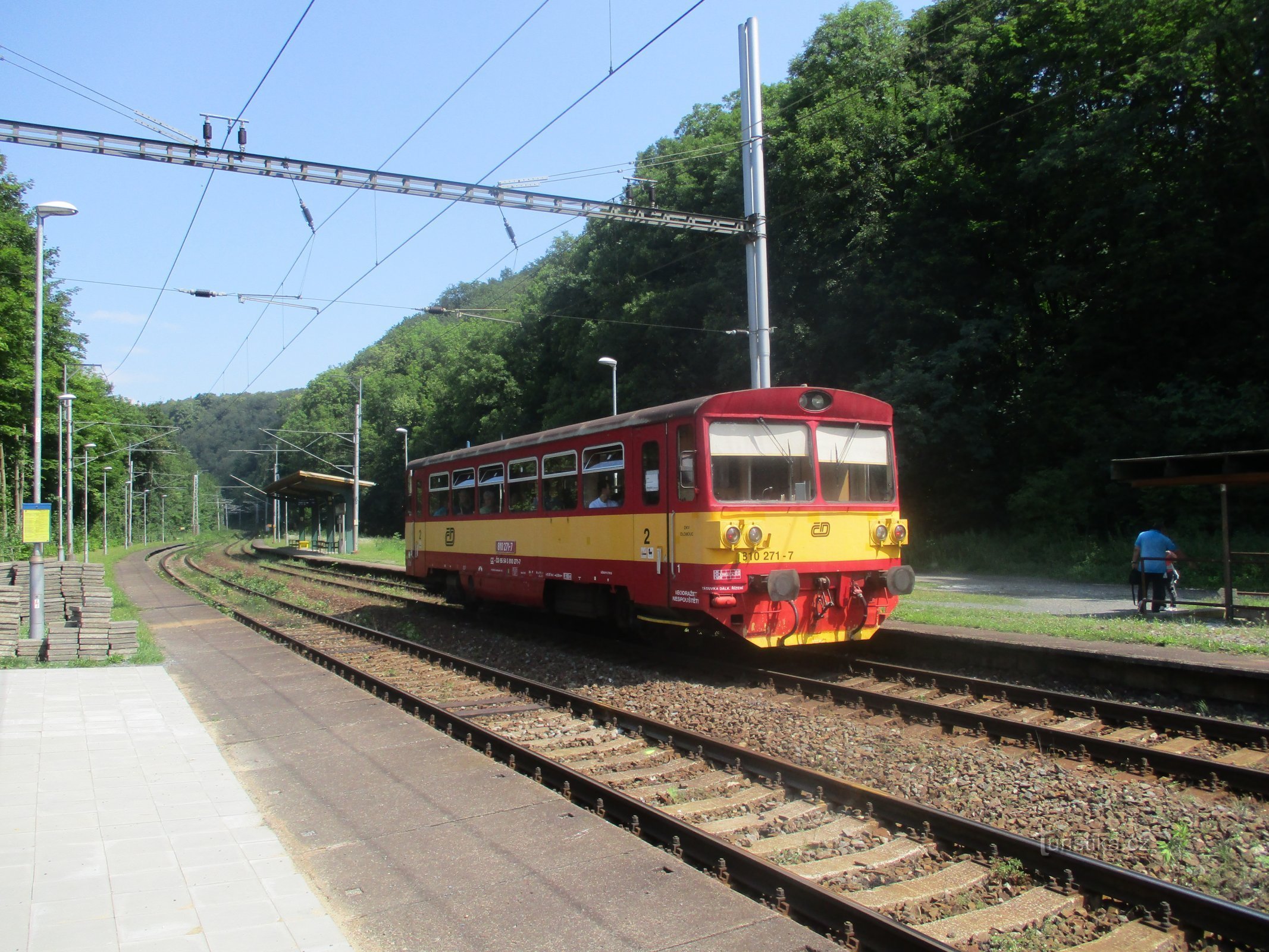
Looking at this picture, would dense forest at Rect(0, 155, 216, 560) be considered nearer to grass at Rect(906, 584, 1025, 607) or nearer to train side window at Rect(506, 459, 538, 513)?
train side window at Rect(506, 459, 538, 513)

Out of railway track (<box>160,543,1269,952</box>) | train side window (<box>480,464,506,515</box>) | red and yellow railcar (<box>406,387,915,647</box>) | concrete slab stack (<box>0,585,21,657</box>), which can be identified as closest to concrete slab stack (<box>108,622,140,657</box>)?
concrete slab stack (<box>0,585,21,657</box>)

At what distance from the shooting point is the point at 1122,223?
28359 mm

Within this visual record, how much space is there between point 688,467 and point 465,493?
25.1ft

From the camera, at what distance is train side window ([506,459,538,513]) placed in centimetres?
1431

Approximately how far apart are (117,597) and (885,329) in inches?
979

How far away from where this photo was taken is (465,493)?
17.2m

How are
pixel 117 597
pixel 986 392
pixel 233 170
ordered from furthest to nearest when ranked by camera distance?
pixel 986 392
pixel 117 597
pixel 233 170

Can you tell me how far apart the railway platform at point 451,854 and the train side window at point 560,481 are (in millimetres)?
4643

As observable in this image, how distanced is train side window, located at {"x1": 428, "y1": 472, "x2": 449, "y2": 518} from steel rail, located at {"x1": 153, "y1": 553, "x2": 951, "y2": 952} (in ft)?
23.3

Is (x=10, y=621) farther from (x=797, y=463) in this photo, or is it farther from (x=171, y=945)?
(x=171, y=945)

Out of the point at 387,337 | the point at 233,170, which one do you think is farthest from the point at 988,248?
the point at 387,337

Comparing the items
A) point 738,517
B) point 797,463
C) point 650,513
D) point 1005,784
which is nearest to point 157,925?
point 1005,784

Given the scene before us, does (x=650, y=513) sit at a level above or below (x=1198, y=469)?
below

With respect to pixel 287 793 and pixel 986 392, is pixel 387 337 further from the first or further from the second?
pixel 287 793
